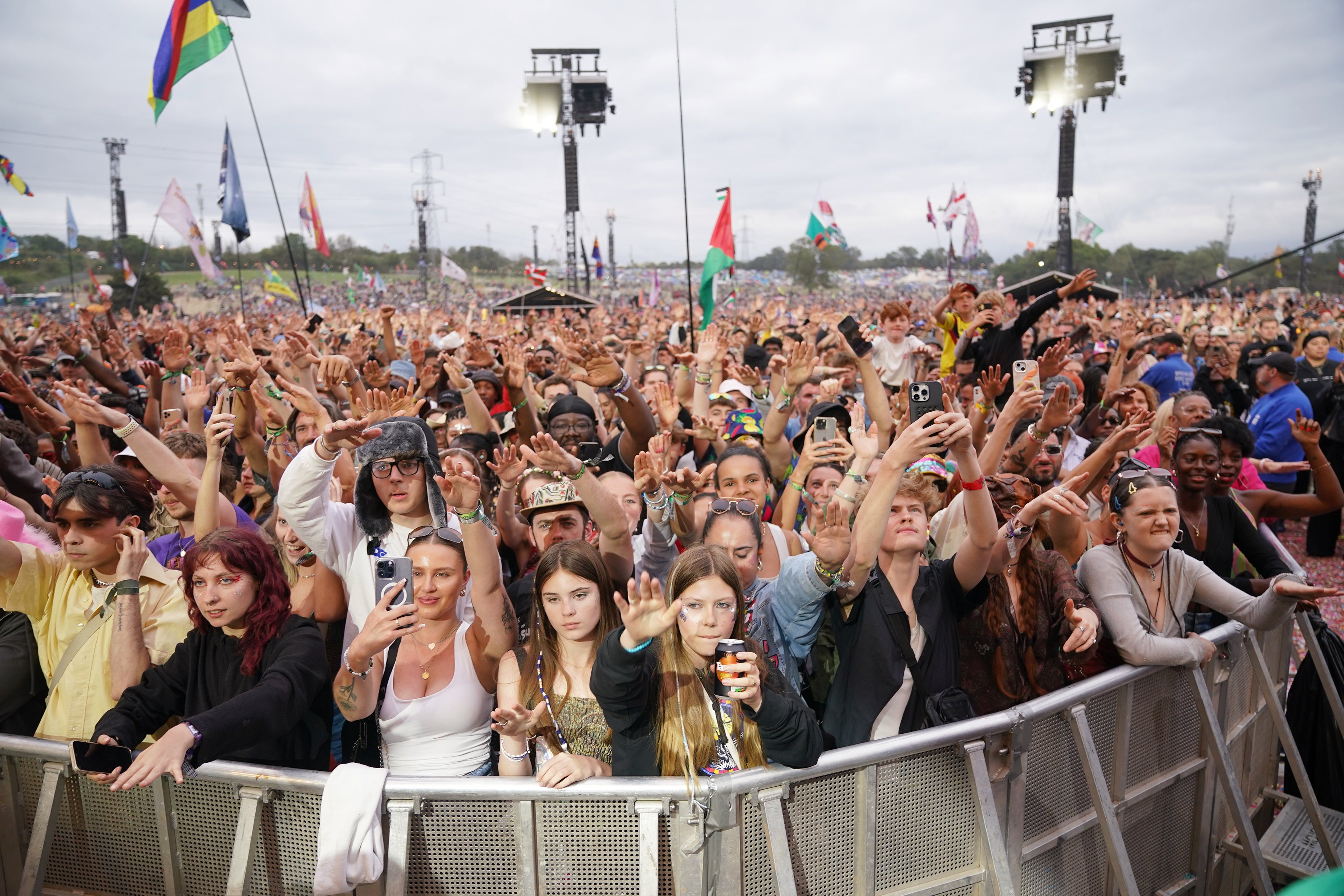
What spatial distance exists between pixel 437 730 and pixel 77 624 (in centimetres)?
138

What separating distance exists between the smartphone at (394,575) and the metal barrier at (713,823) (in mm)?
501

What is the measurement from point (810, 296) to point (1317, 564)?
211 feet

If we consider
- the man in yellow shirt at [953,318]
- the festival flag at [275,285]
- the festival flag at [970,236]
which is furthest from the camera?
the festival flag at [970,236]

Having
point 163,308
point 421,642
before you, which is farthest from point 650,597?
point 163,308

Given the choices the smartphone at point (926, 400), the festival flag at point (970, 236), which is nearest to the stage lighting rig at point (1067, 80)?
the festival flag at point (970, 236)

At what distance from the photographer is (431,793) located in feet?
7.70

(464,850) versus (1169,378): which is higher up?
(1169,378)

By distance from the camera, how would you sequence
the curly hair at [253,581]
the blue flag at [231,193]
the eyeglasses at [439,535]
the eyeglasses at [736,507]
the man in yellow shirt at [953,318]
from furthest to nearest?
the blue flag at [231,193]
the man in yellow shirt at [953,318]
the eyeglasses at [736,507]
the eyeglasses at [439,535]
the curly hair at [253,581]

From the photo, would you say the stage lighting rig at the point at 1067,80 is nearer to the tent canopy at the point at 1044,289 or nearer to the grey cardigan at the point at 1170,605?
the tent canopy at the point at 1044,289

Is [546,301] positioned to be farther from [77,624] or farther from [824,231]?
[77,624]

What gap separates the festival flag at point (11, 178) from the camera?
19.5 meters

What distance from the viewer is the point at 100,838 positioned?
8.52ft

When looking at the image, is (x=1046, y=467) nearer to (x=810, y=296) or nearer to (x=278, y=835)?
(x=278, y=835)

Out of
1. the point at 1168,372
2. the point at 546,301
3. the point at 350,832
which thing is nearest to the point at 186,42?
the point at 350,832
